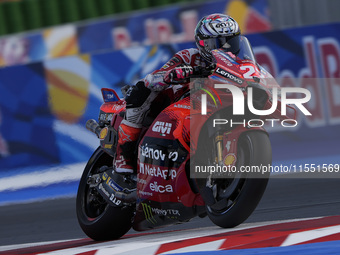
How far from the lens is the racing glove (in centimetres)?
525

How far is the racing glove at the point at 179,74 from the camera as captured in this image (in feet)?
17.2

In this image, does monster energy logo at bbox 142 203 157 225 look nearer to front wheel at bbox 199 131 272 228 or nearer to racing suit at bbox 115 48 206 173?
racing suit at bbox 115 48 206 173

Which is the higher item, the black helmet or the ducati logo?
the black helmet

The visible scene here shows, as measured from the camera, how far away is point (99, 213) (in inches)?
250

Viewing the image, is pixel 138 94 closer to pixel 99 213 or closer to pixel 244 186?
pixel 99 213

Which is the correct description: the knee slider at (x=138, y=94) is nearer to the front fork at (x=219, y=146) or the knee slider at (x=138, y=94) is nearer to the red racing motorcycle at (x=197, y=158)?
the red racing motorcycle at (x=197, y=158)

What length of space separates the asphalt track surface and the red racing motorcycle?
66 centimetres

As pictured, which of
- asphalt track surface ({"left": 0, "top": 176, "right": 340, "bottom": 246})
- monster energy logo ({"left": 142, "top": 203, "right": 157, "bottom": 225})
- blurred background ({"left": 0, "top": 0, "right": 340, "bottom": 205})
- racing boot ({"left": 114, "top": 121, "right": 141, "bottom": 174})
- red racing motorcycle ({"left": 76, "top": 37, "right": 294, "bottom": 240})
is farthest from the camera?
blurred background ({"left": 0, "top": 0, "right": 340, "bottom": 205})

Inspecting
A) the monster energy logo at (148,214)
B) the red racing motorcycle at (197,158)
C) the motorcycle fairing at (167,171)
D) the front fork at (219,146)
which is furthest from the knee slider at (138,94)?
the front fork at (219,146)

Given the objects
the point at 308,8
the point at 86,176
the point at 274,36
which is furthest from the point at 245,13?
the point at 86,176

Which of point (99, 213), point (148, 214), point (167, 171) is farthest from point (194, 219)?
point (167, 171)

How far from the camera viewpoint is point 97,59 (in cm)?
922

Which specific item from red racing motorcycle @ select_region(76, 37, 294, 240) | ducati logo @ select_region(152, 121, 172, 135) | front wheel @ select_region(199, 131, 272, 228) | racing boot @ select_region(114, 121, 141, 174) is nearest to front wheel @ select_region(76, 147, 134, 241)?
red racing motorcycle @ select_region(76, 37, 294, 240)

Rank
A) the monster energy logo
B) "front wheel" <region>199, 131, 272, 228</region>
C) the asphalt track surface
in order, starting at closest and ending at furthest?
"front wheel" <region>199, 131, 272, 228</region>, the monster energy logo, the asphalt track surface
